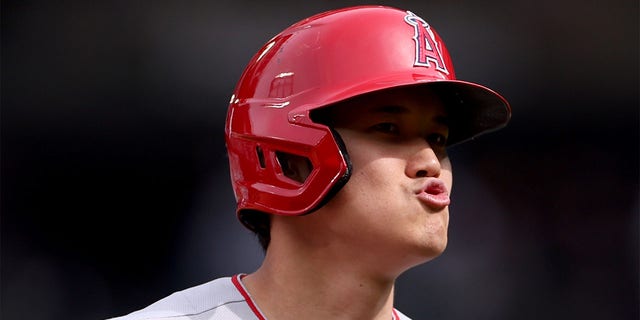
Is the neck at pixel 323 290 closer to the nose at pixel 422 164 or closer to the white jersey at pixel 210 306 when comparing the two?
the white jersey at pixel 210 306

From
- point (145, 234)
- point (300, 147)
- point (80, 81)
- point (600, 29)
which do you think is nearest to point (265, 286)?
point (300, 147)

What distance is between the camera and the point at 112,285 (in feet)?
14.3

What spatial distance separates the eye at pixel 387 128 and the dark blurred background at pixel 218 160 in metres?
2.39

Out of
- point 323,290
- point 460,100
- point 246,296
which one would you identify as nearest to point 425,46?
point 460,100

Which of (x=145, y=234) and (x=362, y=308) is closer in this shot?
(x=362, y=308)

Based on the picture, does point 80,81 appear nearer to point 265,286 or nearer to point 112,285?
point 112,285

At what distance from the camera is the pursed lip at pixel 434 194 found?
2.09 meters

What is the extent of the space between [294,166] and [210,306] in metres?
0.43

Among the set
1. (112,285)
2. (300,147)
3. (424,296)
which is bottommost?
(424,296)

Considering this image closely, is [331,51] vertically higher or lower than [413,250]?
higher

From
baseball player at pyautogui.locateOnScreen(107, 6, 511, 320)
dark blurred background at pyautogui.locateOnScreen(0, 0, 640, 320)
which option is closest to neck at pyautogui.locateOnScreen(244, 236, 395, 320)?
baseball player at pyautogui.locateOnScreen(107, 6, 511, 320)

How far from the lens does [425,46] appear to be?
89.7 inches

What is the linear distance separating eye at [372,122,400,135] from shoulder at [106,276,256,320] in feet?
1.86

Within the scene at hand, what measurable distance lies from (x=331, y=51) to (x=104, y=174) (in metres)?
2.49
